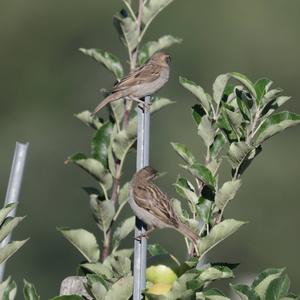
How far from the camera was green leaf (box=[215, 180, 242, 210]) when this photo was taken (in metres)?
3.22

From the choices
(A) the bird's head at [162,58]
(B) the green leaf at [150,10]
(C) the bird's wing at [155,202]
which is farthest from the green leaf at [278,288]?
(A) the bird's head at [162,58]

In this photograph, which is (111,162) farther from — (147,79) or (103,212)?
(147,79)

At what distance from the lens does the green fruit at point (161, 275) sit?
122 inches

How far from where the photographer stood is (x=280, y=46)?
18844 millimetres

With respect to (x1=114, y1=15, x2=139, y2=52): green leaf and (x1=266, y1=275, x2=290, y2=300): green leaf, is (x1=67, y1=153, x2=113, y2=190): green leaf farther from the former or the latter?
(x1=266, y1=275, x2=290, y2=300): green leaf

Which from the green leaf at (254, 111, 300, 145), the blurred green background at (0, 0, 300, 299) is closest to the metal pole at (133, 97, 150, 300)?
the green leaf at (254, 111, 300, 145)

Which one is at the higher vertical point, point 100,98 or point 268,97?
point 100,98

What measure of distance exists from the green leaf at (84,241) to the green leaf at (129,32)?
1044 millimetres

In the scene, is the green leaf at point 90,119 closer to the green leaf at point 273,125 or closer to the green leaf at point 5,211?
the green leaf at point 273,125

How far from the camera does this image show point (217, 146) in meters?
3.49

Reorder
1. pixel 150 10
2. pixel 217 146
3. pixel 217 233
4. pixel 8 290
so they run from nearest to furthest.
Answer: pixel 8 290
pixel 217 233
pixel 217 146
pixel 150 10

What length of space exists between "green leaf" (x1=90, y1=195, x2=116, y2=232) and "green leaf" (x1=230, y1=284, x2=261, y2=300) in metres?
0.93

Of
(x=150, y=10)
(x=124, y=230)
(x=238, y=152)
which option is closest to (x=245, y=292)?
(x=238, y=152)

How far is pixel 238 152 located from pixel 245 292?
46 centimetres
